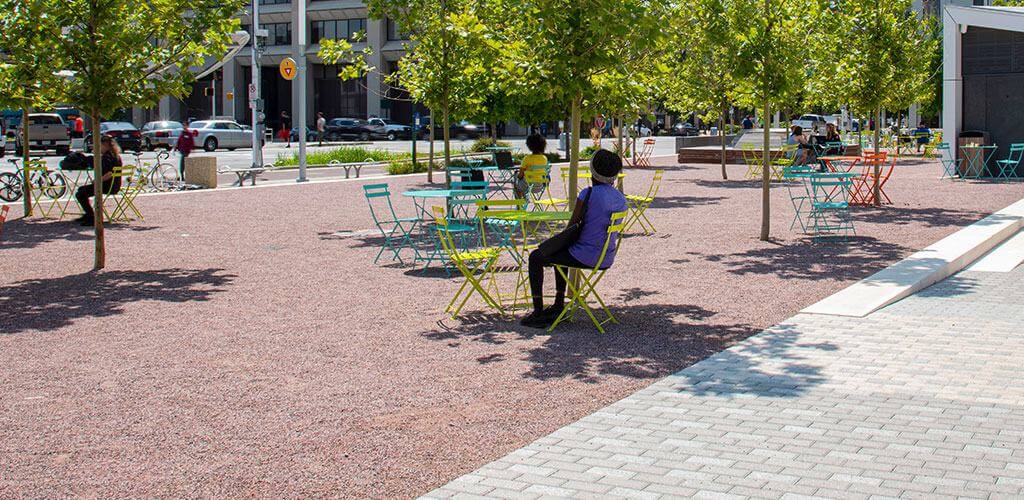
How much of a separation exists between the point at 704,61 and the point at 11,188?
15.8 m

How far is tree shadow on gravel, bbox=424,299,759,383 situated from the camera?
25.7ft

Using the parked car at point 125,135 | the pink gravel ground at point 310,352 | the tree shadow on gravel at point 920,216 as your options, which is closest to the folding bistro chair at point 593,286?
the pink gravel ground at point 310,352

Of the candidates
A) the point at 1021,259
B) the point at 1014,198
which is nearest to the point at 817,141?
the point at 1014,198

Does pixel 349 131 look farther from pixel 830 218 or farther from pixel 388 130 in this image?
pixel 830 218

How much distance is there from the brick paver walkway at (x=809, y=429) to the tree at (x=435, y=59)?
34.1ft

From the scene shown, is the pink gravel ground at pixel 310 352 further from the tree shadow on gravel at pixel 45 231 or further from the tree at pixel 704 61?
the tree at pixel 704 61

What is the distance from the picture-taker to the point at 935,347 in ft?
27.8

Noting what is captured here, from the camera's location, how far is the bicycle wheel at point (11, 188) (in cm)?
2148

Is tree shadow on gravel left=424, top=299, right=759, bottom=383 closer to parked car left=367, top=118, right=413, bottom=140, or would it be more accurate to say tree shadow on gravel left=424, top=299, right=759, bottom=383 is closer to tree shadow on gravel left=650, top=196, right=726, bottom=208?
tree shadow on gravel left=650, top=196, right=726, bottom=208

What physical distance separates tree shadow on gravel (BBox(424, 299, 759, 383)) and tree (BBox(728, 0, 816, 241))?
5.41 meters

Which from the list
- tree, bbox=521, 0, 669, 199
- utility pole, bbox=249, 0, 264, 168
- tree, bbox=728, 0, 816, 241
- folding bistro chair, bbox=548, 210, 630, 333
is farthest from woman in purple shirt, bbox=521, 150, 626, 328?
utility pole, bbox=249, 0, 264, 168

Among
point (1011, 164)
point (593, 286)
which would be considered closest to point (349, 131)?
point (1011, 164)

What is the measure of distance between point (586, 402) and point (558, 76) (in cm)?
406

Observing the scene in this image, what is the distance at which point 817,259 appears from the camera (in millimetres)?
13391
